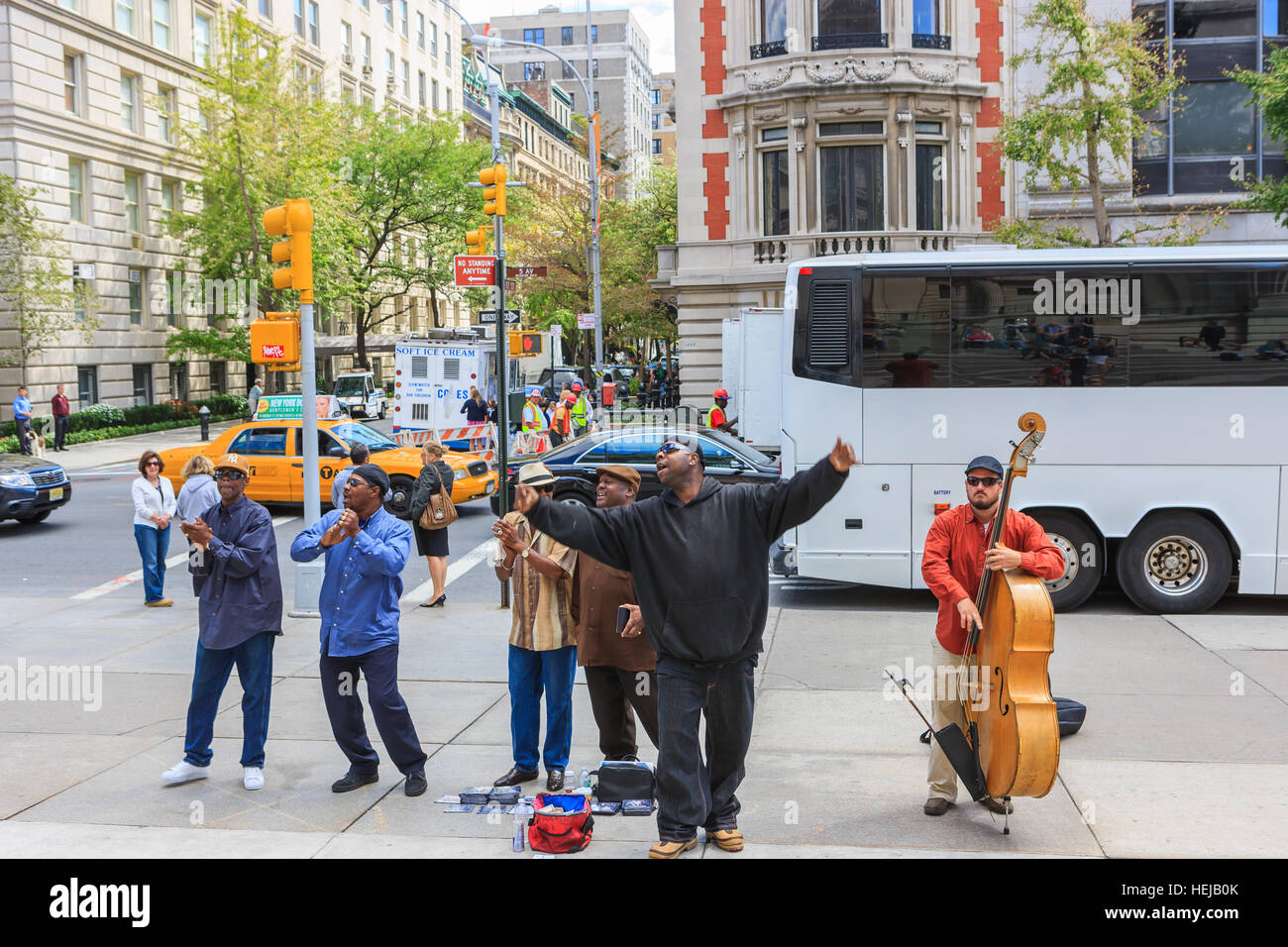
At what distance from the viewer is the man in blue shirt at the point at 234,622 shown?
7012 mm

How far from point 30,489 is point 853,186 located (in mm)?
19689

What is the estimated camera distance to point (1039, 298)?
12.2 metres

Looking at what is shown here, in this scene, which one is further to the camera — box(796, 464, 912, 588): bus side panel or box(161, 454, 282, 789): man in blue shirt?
box(796, 464, 912, 588): bus side panel

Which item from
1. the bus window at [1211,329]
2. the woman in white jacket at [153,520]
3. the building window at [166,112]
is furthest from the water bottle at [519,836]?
the building window at [166,112]

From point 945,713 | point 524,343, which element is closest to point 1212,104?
point 524,343

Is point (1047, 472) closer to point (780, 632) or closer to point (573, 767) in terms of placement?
point (780, 632)

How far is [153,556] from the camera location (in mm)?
13117

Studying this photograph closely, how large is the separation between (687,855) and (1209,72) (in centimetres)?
2592

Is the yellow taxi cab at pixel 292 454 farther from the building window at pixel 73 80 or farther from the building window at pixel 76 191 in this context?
the building window at pixel 73 80

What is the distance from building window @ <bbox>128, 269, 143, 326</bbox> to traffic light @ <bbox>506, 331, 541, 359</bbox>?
25057 millimetres

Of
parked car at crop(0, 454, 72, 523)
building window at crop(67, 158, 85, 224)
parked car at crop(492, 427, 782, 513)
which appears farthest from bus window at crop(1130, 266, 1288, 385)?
building window at crop(67, 158, 85, 224)

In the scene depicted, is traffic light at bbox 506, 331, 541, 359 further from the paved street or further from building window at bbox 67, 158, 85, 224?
building window at bbox 67, 158, 85, 224

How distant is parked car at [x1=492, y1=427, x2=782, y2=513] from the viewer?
1614 centimetres

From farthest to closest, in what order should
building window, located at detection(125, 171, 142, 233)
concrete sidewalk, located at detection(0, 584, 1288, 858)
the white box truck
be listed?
building window, located at detection(125, 171, 142, 233) < the white box truck < concrete sidewalk, located at detection(0, 584, 1288, 858)
